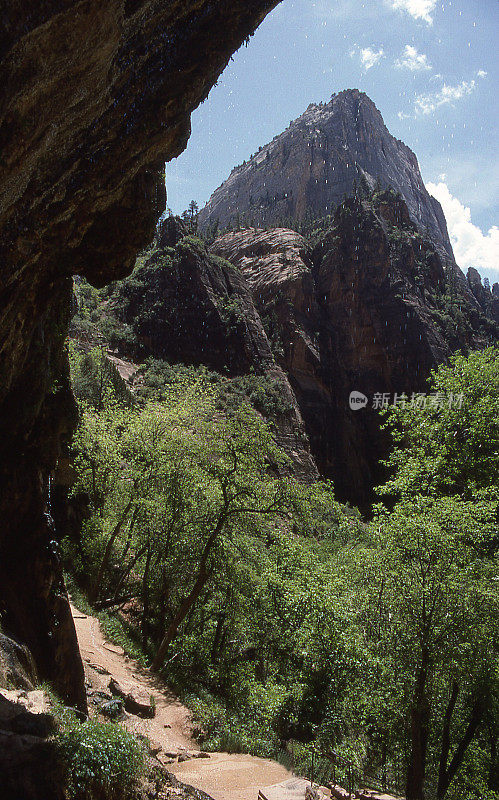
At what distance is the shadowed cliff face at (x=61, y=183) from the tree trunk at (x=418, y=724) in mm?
6065

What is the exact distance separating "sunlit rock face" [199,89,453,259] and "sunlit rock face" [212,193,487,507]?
2698 cm

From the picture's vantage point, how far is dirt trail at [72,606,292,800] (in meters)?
7.25

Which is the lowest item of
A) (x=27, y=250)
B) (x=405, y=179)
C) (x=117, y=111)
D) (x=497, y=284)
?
(x=27, y=250)

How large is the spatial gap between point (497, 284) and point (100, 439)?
435 ft

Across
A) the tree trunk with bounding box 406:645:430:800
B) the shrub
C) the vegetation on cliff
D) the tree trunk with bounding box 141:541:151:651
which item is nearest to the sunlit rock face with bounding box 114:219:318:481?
the tree trunk with bounding box 141:541:151:651

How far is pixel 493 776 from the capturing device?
13031mm

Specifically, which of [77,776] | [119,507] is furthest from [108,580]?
[77,776]

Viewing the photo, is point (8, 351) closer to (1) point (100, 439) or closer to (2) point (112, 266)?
(2) point (112, 266)

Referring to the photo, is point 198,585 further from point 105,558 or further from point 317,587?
point 105,558

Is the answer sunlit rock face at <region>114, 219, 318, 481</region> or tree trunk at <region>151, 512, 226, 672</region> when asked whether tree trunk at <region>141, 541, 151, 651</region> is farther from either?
sunlit rock face at <region>114, 219, 318, 481</region>

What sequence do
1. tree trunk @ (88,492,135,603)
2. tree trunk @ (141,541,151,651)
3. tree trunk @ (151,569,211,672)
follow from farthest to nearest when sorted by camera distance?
1. tree trunk @ (88,492,135,603)
2. tree trunk @ (141,541,151,651)
3. tree trunk @ (151,569,211,672)

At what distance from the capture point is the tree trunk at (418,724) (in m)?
8.21

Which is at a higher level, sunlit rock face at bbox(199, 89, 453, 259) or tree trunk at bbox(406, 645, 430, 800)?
sunlit rock face at bbox(199, 89, 453, 259)

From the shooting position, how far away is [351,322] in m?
68.8
